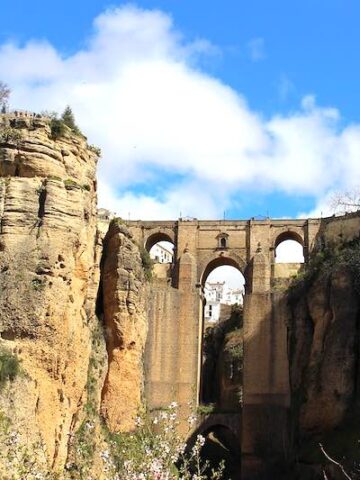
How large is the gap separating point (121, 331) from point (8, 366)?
14737mm

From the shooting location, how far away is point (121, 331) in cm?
3888

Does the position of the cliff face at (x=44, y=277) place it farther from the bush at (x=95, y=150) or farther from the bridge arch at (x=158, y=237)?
the bridge arch at (x=158, y=237)

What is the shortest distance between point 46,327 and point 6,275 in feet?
6.82

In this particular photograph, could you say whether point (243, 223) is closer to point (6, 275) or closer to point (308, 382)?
point (308, 382)

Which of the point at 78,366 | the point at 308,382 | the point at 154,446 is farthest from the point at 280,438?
the point at 154,446

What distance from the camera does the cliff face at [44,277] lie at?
2544cm

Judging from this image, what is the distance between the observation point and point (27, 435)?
23.4 meters

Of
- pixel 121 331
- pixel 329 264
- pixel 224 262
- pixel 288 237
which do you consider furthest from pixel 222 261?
pixel 121 331

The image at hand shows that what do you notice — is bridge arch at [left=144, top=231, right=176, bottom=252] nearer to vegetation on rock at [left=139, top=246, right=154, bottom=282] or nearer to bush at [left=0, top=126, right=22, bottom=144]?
vegetation on rock at [left=139, top=246, right=154, bottom=282]

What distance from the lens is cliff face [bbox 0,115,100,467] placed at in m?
25.4

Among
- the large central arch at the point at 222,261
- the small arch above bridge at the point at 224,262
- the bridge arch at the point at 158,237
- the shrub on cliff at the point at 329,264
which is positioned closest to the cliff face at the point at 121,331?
the shrub on cliff at the point at 329,264

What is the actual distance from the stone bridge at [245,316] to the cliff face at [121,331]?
5149 mm

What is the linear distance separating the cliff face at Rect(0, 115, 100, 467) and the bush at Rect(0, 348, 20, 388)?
274mm

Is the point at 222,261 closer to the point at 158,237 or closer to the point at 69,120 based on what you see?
the point at 158,237
